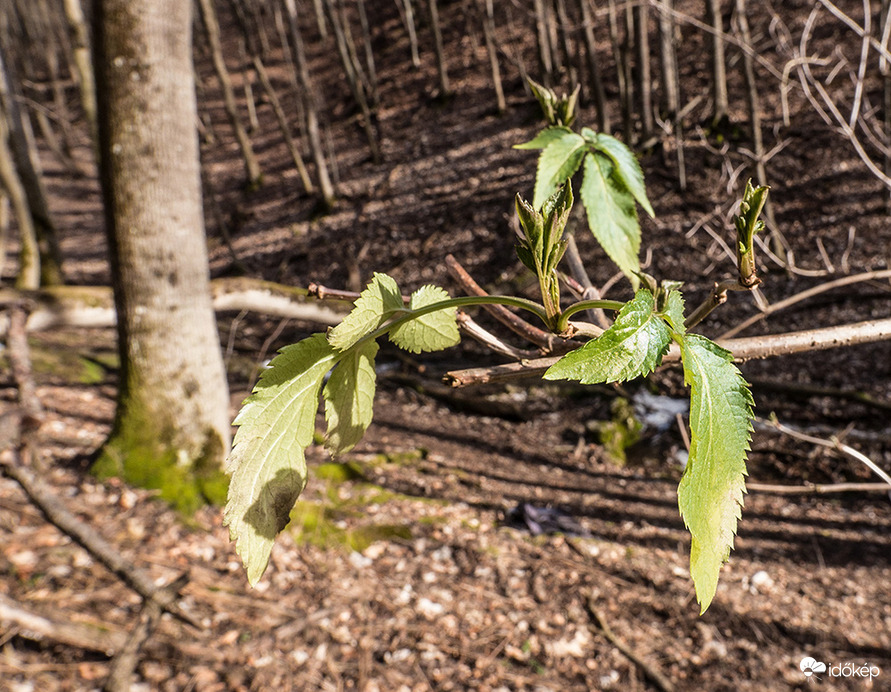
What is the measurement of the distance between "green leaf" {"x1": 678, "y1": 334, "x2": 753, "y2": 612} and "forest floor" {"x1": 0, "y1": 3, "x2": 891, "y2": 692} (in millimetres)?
1442

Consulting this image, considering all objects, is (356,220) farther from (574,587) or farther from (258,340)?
(574,587)

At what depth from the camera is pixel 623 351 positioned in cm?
43

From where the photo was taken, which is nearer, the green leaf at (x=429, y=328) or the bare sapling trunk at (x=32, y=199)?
the green leaf at (x=429, y=328)

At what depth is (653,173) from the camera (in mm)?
9516

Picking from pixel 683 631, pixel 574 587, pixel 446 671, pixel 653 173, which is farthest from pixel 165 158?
pixel 653 173

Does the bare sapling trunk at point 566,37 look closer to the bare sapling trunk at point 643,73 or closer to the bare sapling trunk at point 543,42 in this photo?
the bare sapling trunk at point 543,42

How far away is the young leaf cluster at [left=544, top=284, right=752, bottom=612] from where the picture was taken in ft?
1.28

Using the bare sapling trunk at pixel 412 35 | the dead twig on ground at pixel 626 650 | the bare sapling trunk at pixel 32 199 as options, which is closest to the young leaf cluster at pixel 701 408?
the dead twig on ground at pixel 626 650

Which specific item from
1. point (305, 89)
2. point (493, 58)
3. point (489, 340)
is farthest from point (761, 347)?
point (493, 58)

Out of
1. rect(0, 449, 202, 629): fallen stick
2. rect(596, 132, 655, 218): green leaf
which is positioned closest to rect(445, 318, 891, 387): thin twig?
rect(596, 132, 655, 218): green leaf

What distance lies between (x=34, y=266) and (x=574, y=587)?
8245 mm

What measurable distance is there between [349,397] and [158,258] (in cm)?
389

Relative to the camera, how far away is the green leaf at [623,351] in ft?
1.35

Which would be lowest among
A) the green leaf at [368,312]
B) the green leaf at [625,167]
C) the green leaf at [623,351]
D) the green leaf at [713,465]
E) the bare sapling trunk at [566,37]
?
the green leaf at [713,465]
